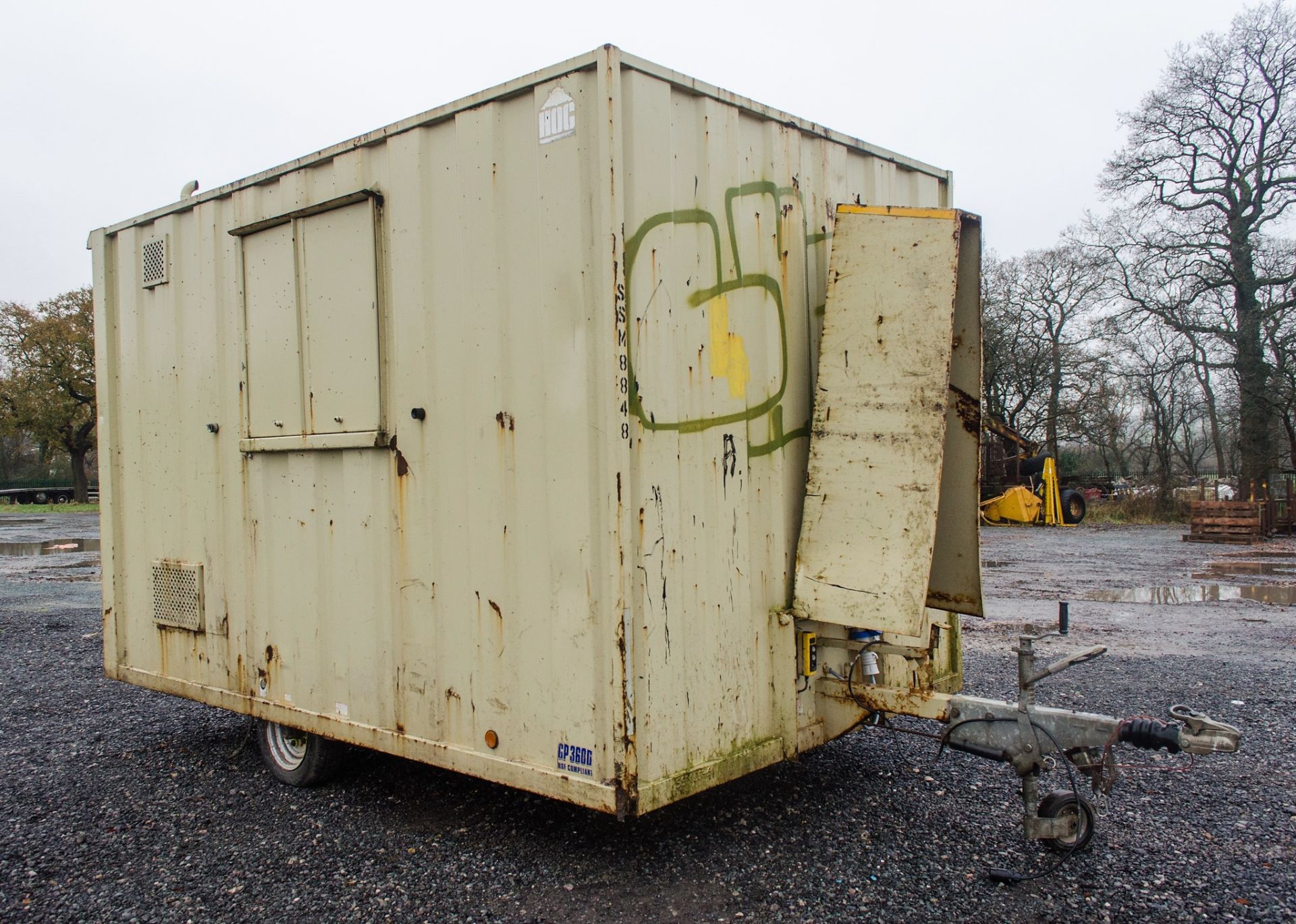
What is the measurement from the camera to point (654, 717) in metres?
3.14

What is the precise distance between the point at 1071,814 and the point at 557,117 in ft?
10.2

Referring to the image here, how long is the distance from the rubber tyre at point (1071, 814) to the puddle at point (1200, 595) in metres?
7.72

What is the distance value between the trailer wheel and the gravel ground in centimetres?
1862

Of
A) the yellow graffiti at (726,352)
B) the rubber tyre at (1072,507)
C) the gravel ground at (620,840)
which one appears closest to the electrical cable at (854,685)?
the gravel ground at (620,840)

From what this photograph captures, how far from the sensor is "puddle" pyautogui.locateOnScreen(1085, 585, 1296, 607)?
10.3m

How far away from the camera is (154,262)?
4977 mm

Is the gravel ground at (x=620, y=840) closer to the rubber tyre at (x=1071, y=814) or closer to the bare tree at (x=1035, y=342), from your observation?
the rubber tyre at (x=1071, y=814)

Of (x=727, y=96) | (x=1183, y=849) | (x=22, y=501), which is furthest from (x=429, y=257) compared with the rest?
(x=22, y=501)

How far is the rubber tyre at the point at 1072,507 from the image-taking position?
23297 millimetres

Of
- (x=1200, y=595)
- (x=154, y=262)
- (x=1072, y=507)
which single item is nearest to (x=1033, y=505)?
(x=1072, y=507)

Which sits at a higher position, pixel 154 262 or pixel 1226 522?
pixel 154 262

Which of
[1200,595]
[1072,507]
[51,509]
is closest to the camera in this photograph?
[1200,595]

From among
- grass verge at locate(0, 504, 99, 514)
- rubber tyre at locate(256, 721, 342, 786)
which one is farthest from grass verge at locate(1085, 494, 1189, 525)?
grass verge at locate(0, 504, 99, 514)

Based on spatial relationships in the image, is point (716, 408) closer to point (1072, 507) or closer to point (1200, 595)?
point (1200, 595)
